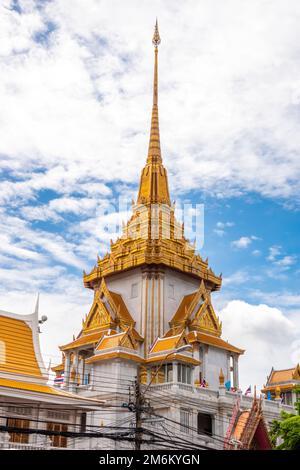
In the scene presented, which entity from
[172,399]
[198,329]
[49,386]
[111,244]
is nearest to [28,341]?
[49,386]

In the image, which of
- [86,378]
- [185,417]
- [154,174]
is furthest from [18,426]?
[154,174]

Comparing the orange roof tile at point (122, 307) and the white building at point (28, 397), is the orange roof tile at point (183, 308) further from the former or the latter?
the white building at point (28, 397)

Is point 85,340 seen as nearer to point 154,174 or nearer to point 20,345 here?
point 154,174

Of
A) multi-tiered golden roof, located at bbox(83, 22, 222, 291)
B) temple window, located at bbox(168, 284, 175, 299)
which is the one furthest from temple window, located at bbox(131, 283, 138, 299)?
temple window, located at bbox(168, 284, 175, 299)

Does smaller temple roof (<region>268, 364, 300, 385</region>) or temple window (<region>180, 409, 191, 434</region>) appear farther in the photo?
smaller temple roof (<region>268, 364, 300, 385</region>)

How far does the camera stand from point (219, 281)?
5819cm

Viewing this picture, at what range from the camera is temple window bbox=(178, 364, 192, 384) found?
4431 centimetres

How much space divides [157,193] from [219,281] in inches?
402

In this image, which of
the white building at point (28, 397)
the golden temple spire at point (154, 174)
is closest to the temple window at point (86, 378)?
the white building at point (28, 397)

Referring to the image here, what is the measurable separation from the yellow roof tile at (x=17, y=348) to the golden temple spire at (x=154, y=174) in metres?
30.5

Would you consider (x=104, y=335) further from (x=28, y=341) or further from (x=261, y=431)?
(x=28, y=341)

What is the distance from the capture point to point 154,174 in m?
61.2

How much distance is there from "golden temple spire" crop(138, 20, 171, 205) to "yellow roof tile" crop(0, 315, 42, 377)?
30479 millimetres

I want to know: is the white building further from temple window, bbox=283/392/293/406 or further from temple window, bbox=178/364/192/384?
temple window, bbox=283/392/293/406
